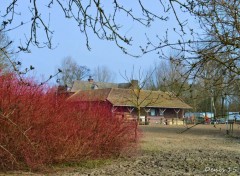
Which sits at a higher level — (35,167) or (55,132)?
(55,132)

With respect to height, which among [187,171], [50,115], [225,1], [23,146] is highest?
[225,1]

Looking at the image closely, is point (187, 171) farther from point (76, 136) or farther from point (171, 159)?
point (76, 136)

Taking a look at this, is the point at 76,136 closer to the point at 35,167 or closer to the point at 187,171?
the point at 35,167

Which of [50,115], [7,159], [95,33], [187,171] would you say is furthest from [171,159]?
[95,33]

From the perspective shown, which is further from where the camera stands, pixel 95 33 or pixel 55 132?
Result: pixel 55 132

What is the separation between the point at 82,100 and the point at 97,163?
190cm

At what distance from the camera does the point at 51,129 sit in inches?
356

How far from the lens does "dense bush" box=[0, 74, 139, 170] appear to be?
8.32 meters

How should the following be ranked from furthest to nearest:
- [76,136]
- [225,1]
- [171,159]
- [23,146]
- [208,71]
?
[171,159], [76,136], [23,146], [208,71], [225,1]

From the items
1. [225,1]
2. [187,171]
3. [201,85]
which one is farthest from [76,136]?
[225,1]

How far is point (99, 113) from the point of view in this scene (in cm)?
1086

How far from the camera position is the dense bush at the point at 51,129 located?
8.32 meters

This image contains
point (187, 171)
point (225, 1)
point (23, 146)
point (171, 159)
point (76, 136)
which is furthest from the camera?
point (171, 159)

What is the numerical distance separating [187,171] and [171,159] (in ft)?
6.04
